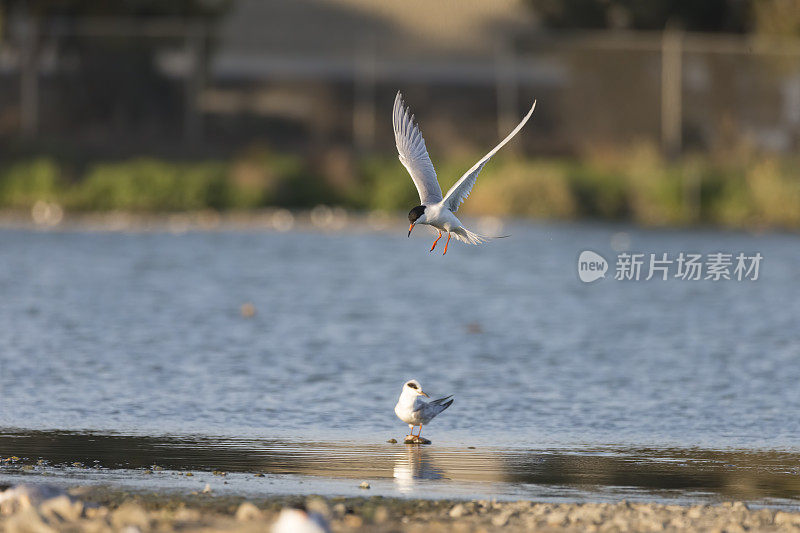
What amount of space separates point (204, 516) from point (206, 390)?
196 inches

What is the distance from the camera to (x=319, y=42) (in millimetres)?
40469

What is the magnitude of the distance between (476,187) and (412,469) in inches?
745

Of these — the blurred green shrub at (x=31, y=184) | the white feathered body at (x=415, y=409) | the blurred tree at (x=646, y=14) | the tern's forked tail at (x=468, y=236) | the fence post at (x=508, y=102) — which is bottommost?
the white feathered body at (x=415, y=409)

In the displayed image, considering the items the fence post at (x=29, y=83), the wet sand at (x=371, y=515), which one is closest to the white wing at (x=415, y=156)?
the wet sand at (x=371, y=515)

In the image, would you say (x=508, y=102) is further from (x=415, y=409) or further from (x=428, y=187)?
(x=415, y=409)

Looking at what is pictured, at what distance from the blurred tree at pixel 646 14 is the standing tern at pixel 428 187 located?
23555mm

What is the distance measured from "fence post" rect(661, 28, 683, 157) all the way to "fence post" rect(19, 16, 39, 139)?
39.3ft

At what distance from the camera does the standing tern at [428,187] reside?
1033 centimetres

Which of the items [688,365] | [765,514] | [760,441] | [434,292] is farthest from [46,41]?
[765,514]

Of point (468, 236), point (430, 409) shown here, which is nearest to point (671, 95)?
point (468, 236)

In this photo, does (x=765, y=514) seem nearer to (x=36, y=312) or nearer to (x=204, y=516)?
(x=204, y=516)

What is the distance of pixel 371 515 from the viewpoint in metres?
8.16

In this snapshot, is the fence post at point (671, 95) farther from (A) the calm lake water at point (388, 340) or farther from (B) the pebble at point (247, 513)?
(B) the pebble at point (247, 513)

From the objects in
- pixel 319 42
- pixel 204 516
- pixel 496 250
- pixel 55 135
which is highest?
pixel 319 42
